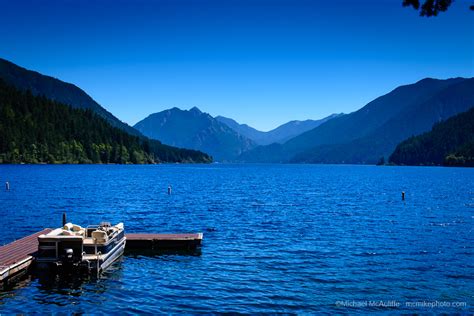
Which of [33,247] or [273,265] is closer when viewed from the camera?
[273,265]

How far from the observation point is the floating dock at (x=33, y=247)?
89.0 ft

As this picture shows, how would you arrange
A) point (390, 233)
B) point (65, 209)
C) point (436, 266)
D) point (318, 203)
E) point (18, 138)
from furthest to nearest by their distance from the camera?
point (18, 138) → point (318, 203) → point (65, 209) → point (390, 233) → point (436, 266)

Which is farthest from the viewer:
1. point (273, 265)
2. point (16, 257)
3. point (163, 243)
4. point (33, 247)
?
point (163, 243)

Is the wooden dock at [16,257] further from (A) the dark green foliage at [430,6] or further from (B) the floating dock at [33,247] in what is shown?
(A) the dark green foliage at [430,6]

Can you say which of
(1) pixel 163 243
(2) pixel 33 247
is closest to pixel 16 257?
(2) pixel 33 247

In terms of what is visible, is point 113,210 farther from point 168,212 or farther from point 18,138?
point 18,138

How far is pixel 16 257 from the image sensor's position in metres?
29.0

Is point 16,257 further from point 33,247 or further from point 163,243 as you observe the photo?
point 163,243

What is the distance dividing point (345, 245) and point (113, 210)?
37.1m

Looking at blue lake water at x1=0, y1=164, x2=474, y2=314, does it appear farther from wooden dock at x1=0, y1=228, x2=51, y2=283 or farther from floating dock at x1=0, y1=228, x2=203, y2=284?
floating dock at x1=0, y1=228, x2=203, y2=284

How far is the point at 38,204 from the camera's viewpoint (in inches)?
2574

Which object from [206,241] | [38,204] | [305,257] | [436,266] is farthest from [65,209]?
[436,266]

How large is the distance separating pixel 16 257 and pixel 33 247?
371 centimetres

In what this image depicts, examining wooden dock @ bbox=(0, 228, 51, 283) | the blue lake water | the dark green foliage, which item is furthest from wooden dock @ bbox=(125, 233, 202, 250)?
the dark green foliage
